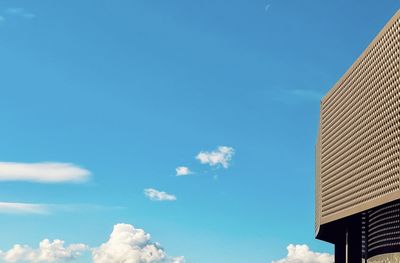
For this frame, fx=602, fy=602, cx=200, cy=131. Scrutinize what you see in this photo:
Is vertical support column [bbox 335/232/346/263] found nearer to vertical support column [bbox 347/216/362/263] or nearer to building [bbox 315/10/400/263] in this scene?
building [bbox 315/10/400/263]

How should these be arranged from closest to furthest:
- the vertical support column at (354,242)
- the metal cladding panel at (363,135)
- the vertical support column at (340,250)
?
the metal cladding panel at (363,135), the vertical support column at (354,242), the vertical support column at (340,250)

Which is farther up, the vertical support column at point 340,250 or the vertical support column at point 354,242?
A: the vertical support column at point 340,250

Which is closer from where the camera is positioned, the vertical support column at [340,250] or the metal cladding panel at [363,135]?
the metal cladding panel at [363,135]

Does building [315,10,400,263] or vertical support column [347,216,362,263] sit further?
vertical support column [347,216,362,263]

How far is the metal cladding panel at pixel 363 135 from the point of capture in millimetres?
127700

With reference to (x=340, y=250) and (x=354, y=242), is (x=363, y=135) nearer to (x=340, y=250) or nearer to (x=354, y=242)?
(x=354, y=242)

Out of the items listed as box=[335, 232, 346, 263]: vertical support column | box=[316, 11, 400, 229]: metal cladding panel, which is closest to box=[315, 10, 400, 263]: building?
box=[316, 11, 400, 229]: metal cladding panel

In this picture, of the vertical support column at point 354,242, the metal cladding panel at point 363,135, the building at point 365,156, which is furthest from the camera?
the vertical support column at point 354,242

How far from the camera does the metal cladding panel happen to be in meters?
128

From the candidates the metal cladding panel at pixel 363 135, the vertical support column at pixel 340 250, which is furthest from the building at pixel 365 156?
the vertical support column at pixel 340 250

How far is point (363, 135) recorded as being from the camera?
146500 millimetres

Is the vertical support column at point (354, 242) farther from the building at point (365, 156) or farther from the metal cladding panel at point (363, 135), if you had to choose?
the metal cladding panel at point (363, 135)

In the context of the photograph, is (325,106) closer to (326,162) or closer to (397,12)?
(326,162)

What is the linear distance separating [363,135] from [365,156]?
571cm
